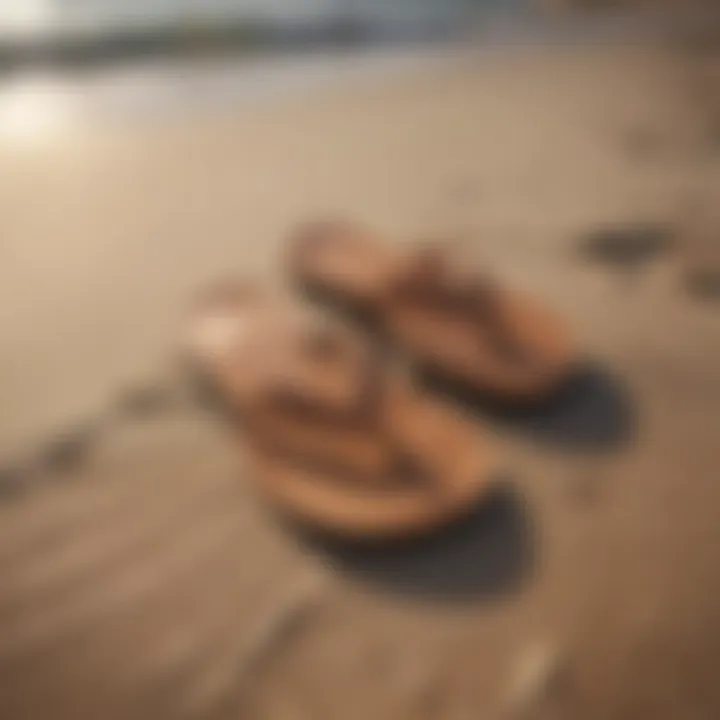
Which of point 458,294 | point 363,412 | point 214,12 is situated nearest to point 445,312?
point 458,294

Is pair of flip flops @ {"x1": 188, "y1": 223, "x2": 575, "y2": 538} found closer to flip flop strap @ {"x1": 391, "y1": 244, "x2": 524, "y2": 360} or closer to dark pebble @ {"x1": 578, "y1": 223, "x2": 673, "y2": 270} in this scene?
flip flop strap @ {"x1": 391, "y1": 244, "x2": 524, "y2": 360}

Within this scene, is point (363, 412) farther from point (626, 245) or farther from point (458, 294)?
point (626, 245)

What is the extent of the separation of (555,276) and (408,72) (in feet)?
1.57

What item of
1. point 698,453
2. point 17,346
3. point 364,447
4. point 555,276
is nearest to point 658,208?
point 555,276

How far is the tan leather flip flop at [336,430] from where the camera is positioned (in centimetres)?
64

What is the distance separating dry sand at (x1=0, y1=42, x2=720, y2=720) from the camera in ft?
1.87

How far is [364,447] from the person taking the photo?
2.24 ft

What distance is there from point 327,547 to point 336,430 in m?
Answer: 0.08

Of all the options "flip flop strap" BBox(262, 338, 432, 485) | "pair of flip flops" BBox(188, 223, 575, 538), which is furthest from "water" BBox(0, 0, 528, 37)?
"flip flop strap" BBox(262, 338, 432, 485)

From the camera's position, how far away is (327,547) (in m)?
0.64

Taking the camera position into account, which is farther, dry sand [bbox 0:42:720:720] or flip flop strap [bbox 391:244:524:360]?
flip flop strap [bbox 391:244:524:360]

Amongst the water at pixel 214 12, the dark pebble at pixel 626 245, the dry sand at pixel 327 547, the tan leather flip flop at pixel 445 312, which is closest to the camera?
the dry sand at pixel 327 547

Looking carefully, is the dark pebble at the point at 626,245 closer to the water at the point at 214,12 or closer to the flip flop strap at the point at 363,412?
the flip flop strap at the point at 363,412

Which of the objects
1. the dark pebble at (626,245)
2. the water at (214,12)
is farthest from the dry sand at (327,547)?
the water at (214,12)
